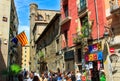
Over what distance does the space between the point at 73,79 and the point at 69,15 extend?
20.2ft

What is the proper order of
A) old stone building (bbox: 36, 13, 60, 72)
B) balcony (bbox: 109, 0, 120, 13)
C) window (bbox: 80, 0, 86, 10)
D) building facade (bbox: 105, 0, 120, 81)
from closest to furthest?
1. balcony (bbox: 109, 0, 120, 13)
2. building facade (bbox: 105, 0, 120, 81)
3. window (bbox: 80, 0, 86, 10)
4. old stone building (bbox: 36, 13, 60, 72)

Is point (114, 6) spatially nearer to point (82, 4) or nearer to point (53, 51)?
point (82, 4)

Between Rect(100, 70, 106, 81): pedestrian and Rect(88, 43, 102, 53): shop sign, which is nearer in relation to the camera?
Rect(100, 70, 106, 81): pedestrian

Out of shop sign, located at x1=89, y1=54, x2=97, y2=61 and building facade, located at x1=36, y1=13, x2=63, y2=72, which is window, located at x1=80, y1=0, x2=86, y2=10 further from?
building facade, located at x1=36, y1=13, x2=63, y2=72

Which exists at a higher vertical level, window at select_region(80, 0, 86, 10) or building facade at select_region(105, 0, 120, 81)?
window at select_region(80, 0, 86, 10)

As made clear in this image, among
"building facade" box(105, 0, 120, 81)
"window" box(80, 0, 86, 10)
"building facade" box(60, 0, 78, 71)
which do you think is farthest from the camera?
"building facade" box(60, 0, 78, 71)

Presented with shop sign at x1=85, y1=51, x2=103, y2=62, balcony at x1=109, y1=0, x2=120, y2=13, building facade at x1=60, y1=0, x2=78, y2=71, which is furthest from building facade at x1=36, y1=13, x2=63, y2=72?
balcony at x1=109, y1=0, x2=120, y2=13

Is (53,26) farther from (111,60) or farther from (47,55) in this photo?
(111,60)

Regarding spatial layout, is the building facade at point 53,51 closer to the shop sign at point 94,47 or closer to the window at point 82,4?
the window at point 82,4

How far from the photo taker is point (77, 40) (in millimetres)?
18812

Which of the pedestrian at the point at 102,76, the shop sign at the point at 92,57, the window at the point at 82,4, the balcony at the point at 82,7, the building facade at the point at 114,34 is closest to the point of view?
the building facade at the point at 114,34

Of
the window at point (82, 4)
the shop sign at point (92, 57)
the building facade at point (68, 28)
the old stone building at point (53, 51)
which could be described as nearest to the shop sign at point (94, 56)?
the shop sign at point (92, 57)

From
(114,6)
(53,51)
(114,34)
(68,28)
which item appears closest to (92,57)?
(114,34)

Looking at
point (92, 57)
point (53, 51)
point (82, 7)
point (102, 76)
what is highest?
point (82, 7)
